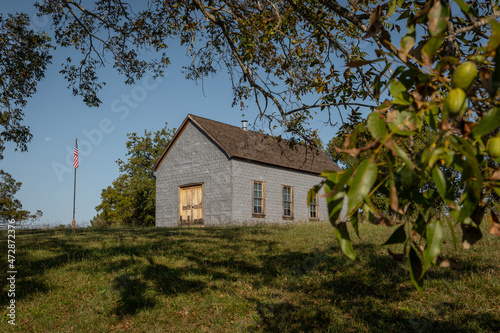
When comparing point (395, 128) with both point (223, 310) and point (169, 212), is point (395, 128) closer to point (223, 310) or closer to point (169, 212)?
point (223, 310)

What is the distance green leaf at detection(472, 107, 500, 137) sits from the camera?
36.4 inches

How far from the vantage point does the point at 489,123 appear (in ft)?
3.06

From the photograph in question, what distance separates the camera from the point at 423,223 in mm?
1188

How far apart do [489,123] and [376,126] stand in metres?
0.26

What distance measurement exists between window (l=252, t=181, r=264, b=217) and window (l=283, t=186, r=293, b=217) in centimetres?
196

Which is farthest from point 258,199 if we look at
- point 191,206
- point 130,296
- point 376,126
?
point 376,126

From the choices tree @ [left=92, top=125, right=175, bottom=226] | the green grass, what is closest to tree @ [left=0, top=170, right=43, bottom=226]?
tree @ [left=92, top=125, right=175, bottom=226]

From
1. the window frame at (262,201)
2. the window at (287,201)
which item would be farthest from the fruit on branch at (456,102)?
the window at (287,201)

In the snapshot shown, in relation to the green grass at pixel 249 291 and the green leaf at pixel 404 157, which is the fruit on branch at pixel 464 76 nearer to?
the green leaf at pixel 404 157

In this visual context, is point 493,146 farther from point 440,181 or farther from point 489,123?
point 440,181

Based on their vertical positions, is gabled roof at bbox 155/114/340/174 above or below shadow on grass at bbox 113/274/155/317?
above

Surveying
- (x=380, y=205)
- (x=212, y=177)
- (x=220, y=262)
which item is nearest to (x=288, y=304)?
(x=220, y=262)

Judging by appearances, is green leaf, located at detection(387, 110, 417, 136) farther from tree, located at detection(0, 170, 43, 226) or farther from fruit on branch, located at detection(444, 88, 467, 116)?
tree, located at detection(0, 170, 43, 226)

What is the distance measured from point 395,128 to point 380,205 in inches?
1021
